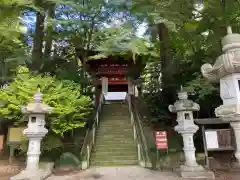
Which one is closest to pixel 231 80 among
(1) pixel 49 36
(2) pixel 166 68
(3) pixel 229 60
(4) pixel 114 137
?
(3) pixel 229 60

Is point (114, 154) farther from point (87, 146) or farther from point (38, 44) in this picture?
point (38, 44)

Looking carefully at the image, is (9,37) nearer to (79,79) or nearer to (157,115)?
(79,79)

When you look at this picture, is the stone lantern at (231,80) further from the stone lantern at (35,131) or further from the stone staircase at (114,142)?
the stone lantern at (35,131)

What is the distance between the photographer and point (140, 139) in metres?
11.7

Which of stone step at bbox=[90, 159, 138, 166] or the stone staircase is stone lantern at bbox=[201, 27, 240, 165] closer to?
stone step at bbox=[90, 159, 138, 166]

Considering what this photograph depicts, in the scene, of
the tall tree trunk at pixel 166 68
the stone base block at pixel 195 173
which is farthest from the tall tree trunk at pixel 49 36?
the stone base block at pixel 195 173

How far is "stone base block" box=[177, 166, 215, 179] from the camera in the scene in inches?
305

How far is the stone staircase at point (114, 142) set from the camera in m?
10.3

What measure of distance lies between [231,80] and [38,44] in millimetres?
11247

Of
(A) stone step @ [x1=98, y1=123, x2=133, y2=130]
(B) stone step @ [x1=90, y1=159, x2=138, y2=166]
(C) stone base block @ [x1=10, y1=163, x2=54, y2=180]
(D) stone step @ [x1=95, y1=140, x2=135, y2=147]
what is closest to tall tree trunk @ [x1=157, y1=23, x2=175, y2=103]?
(A) stone step @ [x1=98, y1=123, x2=133, y2=130]

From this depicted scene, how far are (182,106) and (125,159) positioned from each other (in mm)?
3639

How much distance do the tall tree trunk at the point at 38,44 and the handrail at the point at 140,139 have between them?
6386mm

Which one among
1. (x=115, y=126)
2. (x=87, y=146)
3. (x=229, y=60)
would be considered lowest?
(x=87, y=146)

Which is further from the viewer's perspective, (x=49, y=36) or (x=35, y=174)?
(x=49, y=36)
